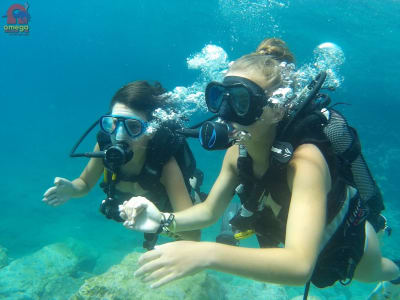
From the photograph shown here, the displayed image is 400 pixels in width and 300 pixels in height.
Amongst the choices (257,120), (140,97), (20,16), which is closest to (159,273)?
(257,120)

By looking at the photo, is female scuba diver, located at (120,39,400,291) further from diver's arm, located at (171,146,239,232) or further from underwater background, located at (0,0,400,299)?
underwater background, located at (0,0,400,299)

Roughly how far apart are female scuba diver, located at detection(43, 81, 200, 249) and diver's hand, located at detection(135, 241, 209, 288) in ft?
6.68

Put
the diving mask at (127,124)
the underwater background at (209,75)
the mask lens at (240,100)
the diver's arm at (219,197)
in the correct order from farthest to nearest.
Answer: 1. the underwater background at (209,75)
2. the diving mask at (127,124)
3. the diver's arm at (219,197)
4. the mask lens at (240,100)

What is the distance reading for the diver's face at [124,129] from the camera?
3576mm

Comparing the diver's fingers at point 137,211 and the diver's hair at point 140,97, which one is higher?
the diver's hair at point 140,97

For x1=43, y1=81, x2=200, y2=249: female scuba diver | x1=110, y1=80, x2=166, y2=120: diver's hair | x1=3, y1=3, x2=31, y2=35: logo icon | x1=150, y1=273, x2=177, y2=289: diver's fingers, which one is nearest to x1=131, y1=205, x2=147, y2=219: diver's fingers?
x1=150, y1=273, x2=177, y2=289: diver's fingers

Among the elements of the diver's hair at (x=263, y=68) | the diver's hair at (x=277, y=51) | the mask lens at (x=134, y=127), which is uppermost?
the diver's hair at (x=277, y=51)

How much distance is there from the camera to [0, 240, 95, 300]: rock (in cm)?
911

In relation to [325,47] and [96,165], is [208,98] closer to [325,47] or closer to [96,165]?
[96,165]

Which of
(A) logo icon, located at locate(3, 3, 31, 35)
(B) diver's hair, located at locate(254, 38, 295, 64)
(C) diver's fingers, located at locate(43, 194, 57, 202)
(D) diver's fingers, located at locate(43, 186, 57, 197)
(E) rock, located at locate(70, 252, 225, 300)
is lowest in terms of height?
(E) rock, located at locate(70, 252, 225, 300)

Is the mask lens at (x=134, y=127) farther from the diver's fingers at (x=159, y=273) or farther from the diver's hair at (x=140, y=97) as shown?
the diver's fingers at (x=159, y=273)

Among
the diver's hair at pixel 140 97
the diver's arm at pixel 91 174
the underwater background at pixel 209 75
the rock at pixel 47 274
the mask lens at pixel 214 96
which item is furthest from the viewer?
the underwater background at pixel 209 75

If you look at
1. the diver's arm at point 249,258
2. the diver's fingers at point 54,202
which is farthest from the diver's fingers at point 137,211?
the diver's fingers at point 54,202

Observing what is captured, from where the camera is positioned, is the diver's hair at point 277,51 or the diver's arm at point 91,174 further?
the diver's arm at point 91,174
